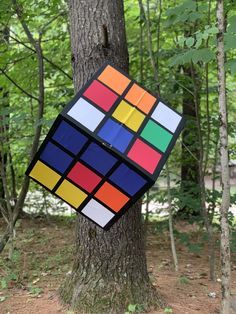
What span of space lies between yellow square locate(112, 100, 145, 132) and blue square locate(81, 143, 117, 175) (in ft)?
0.67

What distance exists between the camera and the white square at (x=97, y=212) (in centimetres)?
258

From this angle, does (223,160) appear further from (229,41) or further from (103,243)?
(103,243)

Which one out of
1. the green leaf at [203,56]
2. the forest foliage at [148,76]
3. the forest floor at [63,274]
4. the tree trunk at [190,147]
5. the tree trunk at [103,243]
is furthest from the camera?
the tree trunk at [190,147]

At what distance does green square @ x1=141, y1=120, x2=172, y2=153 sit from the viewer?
2.47 metres

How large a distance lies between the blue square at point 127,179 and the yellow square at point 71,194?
24 cm

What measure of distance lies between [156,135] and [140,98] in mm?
248

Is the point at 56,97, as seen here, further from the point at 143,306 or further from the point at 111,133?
the point at 111,133

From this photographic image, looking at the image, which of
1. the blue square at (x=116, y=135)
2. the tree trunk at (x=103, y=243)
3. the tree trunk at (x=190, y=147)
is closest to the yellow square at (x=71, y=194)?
the blue square at (x=116, y=135)

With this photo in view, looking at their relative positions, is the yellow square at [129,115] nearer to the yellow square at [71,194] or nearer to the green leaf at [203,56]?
the yellow square at [71,194]

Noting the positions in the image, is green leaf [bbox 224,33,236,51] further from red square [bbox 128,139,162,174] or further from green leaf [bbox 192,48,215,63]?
red square [bbox 128,139,162,174]

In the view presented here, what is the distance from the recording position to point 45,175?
262 cm

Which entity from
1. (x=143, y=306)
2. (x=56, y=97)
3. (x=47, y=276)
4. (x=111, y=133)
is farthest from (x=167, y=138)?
(x=56, y=97)

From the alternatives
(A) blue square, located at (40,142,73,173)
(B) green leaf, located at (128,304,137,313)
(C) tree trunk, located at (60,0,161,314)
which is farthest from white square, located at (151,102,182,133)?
(B) green leaf, located at (128,304,137,313)

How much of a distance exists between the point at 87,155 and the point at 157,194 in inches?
136
